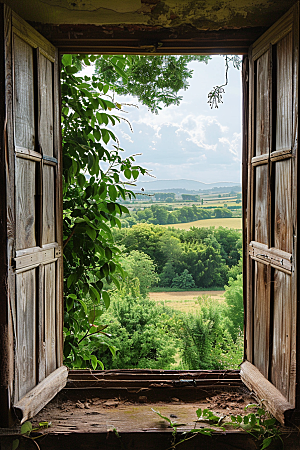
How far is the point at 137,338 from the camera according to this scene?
12.4 feet

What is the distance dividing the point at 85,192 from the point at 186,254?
2.92 meters

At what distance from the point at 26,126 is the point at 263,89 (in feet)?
3.76

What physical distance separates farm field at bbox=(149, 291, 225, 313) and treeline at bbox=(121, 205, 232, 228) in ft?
3.42

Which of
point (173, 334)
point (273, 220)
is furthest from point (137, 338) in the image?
point (273, 220)

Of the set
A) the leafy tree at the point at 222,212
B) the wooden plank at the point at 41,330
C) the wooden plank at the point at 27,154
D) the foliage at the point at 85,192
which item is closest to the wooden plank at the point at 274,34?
the foliage at the point at 85,192

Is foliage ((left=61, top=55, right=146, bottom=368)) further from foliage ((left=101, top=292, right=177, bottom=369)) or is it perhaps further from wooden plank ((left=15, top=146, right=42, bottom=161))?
foliage ((left=101, top=292, right=177, bottom=369))

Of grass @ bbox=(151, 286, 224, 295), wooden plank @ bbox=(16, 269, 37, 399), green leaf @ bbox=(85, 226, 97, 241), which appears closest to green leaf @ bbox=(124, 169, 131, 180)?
green leaf @ bbox=(85, 226, 97, 241)

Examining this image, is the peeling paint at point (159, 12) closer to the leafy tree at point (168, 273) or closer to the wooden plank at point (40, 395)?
the wooden plank at point (40, 395)

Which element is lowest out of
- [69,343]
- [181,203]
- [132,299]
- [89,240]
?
[132,299]

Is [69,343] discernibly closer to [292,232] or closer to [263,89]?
[292,232]

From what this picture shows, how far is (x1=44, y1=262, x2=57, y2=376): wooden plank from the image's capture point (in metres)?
1.60

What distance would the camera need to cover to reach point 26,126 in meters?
1.43

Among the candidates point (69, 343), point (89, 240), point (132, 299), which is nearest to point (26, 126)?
point (89, 240)

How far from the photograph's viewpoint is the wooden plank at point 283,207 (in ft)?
4.40
